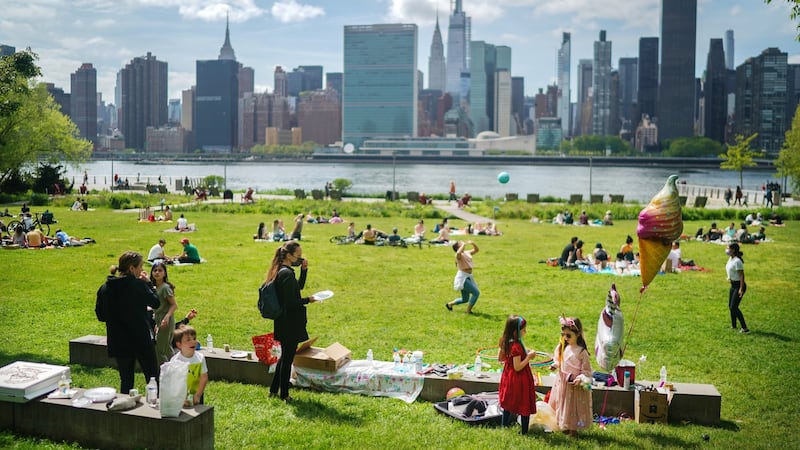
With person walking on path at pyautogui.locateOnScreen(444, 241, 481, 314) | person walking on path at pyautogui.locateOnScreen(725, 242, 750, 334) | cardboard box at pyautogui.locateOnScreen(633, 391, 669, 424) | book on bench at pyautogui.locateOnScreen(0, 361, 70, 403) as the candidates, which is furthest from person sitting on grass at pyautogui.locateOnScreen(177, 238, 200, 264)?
cardboard box at pyautogui.locateOnScreen(633, 391, 669, 424)

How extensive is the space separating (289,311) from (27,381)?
283 centimetres

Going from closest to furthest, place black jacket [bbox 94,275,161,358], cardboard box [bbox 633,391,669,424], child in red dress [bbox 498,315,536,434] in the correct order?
child in red dress [bbox 498,315,536,434] < black jacket [bbox 94,275,161,358] < cardboard box [bbox 633,391,669,424]

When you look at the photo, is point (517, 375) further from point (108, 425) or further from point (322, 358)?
point (108, 425)

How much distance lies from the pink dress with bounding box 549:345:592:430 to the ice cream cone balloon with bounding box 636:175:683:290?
192cm

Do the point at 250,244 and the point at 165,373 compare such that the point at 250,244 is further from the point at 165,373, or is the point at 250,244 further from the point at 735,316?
the point at 165,373

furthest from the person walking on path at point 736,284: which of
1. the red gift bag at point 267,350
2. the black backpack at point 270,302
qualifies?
the black backpack at point 270,302

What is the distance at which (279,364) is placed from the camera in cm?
873

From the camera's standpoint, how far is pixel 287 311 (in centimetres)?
848

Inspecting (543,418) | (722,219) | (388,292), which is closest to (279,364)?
(543,418)

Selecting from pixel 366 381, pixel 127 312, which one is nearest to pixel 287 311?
pixel 366 381

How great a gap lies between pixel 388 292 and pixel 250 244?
941 cm

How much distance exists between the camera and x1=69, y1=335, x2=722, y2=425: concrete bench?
8.27 metres

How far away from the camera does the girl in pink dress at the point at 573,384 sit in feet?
25.0

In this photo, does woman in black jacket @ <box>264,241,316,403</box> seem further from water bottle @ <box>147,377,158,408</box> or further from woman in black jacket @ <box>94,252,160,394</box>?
water bottle @ <box>147,377,158,408</box>
